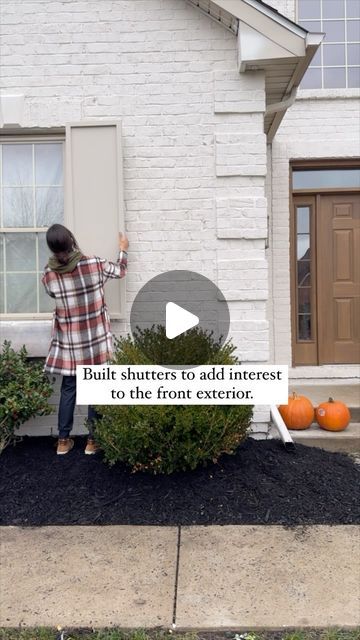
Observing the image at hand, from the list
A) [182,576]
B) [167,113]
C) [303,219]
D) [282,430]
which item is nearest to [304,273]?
[303,219]

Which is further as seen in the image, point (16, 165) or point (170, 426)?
point (16, 165)

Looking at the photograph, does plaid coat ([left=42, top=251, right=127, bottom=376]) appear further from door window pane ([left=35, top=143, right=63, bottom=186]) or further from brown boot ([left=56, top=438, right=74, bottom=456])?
door window pane ([left=35, top=143, right=63, bottom=186])

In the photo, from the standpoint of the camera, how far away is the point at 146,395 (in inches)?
144

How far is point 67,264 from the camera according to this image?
161 inches

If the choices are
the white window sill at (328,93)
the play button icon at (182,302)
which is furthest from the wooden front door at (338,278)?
the play button icon at (182,302)

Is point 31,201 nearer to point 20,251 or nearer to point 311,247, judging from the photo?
point 20,251

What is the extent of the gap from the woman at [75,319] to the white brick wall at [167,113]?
0.50 meters

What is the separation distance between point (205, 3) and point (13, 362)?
10.8ft

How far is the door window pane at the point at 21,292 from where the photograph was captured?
4.80 m

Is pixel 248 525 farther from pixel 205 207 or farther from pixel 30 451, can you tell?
pixel 205 207

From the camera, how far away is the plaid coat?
13.7ft

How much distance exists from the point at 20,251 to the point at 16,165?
0.75m

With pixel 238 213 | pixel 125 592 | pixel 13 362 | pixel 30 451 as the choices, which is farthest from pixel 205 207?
pixel 125 592

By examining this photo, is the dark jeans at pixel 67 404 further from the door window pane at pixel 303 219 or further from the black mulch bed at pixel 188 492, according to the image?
the door window pane at pixel 303 219
